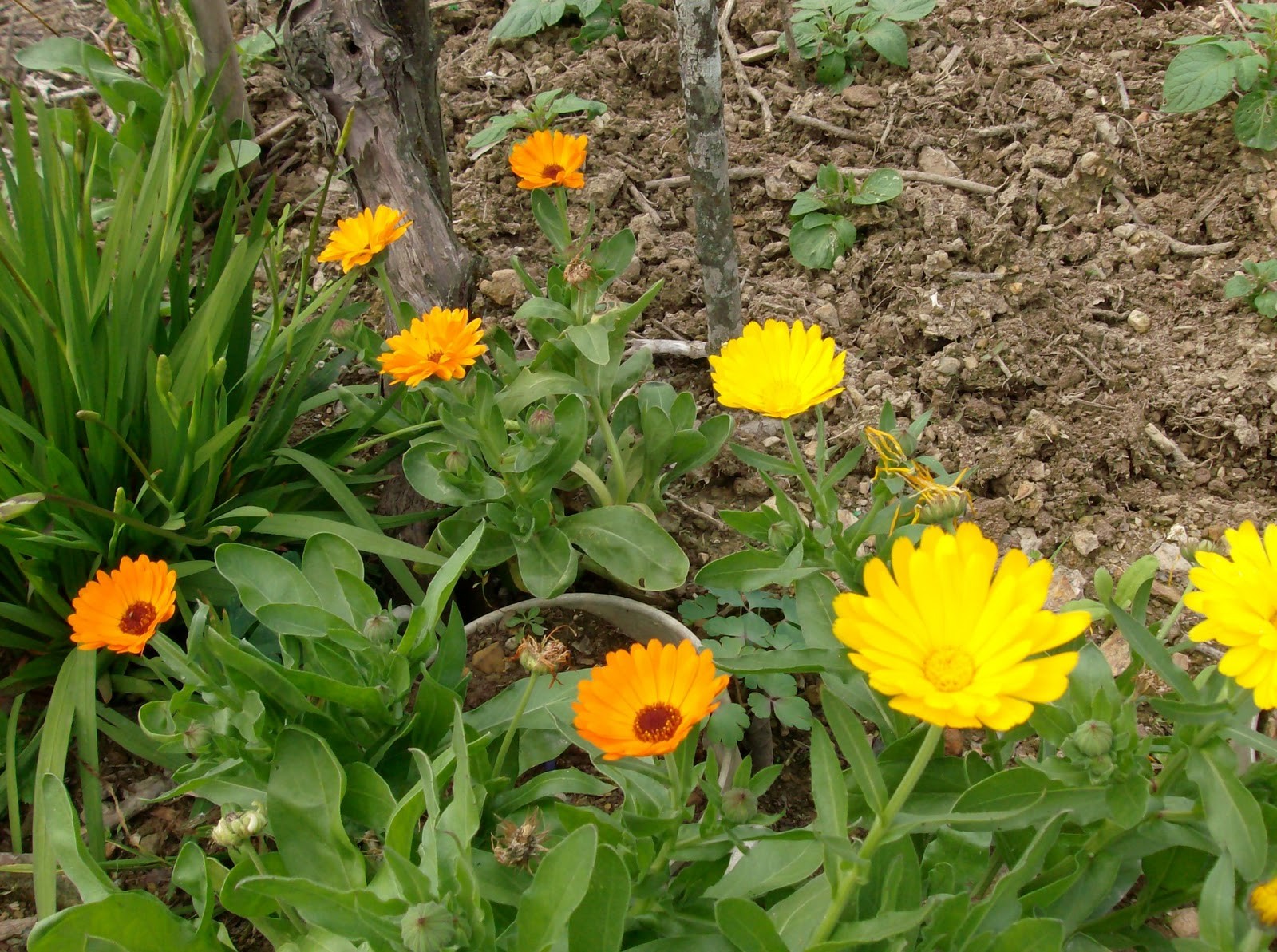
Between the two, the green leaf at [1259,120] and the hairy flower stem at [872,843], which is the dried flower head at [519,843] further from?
the green leaf at [1259,120]

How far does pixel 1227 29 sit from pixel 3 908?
3.08m

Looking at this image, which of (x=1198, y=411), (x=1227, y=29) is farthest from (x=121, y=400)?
(x=1227, y=29)

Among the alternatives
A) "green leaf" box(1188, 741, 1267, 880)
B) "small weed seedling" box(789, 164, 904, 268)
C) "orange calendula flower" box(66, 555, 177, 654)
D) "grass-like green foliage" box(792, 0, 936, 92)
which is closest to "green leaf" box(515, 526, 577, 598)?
"orange calendula flower" box(66, 555, 177, 654)

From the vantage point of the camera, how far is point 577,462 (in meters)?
1.80

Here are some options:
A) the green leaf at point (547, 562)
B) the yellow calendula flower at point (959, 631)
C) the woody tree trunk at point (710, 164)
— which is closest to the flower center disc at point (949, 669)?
the yellow calendula flower at point (959, 631)

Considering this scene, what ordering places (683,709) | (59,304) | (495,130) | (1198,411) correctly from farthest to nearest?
(495,130) < (1198,411) < (59,304) < (683,709)

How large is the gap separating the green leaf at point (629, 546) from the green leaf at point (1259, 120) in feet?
5.31

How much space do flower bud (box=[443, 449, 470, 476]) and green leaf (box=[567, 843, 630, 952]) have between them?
2.29 feet

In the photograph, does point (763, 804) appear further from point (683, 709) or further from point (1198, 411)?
point (1198, 411)

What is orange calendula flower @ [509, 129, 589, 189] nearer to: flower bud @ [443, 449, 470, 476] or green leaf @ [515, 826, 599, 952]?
flower bud @ [443, 449, 470, 476]

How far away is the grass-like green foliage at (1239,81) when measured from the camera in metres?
2.19

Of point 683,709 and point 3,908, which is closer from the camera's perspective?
point 683,709

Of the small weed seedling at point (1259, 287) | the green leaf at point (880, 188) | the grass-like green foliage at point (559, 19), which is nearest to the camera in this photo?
the small weed seedling at point (1259, 287)

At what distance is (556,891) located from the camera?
98 centimetres
